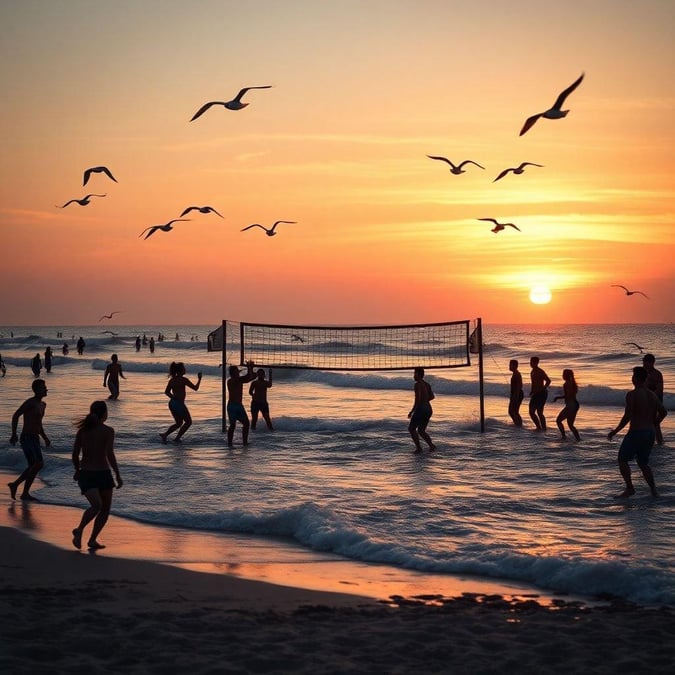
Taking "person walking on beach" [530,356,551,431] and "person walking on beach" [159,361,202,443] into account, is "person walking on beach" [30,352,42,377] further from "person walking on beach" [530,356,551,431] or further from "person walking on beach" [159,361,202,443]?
"person walking on beach" [530,356,551,431]

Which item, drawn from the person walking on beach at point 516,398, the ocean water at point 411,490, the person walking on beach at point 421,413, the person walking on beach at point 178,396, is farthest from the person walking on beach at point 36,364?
the person walking on beach at point 421,413

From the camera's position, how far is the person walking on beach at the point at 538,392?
19.7 meters

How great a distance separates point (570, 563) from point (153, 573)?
3.85m

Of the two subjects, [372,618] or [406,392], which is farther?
[406,392]

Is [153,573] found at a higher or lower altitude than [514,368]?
lower

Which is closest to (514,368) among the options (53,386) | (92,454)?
(92,454)

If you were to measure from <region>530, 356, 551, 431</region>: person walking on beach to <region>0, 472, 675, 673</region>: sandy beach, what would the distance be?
11933mm

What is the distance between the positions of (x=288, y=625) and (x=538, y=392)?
14.3 meters

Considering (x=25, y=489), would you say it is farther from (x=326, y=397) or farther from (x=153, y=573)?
(x=326, y=397)

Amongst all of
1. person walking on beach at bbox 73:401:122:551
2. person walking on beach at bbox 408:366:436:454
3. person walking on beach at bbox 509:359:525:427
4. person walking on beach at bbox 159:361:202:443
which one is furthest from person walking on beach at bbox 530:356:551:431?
person walking on beach at bbox 73:401:122:551

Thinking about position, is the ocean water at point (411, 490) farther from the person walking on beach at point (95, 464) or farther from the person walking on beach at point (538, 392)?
the person walking on beach at point (95, 464)

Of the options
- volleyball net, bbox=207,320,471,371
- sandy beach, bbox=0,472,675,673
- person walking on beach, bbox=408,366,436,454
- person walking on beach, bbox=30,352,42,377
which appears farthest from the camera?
volleyball net, bbox=207,320,471,371

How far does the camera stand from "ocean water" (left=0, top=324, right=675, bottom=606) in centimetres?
895

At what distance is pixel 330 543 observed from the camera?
9.80 metres
